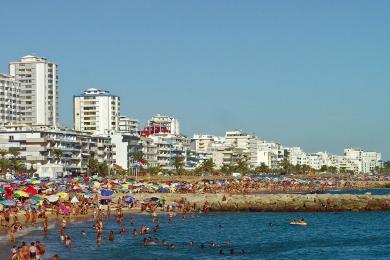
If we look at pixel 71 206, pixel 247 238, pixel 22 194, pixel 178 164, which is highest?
pixel 178 164

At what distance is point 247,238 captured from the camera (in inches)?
1944

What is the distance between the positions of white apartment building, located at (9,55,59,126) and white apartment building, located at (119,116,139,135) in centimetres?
1870

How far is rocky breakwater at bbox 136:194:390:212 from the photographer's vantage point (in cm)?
7088

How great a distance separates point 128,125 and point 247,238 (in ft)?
448

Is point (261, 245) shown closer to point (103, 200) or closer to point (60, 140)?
point (103, 200)

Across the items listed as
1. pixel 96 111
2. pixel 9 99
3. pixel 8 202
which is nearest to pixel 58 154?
pixel 9 99

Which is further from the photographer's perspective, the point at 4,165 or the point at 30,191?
the point at 4,165

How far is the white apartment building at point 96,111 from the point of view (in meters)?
170

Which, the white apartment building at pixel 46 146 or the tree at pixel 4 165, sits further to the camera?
the white apartment building at pixel 46 146

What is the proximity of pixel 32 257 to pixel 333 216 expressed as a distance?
39.8 metres

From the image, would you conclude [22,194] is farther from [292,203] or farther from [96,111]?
[96,111]

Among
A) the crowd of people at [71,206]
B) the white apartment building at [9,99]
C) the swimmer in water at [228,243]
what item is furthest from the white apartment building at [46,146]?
the swimmer in water at [228,243]

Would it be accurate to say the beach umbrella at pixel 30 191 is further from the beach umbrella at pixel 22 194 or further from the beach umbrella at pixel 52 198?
the beach umbrella at pixel 52 198

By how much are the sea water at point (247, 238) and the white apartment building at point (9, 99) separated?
106106 millimetres
